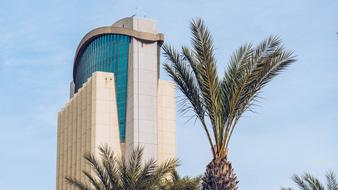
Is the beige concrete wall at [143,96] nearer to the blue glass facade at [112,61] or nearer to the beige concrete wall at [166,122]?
the blue glass facade at [112,61]

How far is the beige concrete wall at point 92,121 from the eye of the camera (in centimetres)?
A: 8662

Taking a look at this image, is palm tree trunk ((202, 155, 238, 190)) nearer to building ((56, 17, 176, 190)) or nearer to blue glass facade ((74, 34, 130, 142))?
building ((56, 17, 176, 190))

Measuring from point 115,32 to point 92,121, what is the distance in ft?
35.0

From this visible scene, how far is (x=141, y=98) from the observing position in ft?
282

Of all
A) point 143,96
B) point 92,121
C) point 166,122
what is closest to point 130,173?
point 143,96

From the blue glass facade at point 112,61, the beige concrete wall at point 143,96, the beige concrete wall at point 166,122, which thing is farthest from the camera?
the beige concrete wall at point 166,122

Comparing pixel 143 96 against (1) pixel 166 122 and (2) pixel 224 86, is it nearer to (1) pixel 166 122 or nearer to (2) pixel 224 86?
(1) pixel 166 122

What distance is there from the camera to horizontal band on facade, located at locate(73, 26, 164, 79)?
3415 inches

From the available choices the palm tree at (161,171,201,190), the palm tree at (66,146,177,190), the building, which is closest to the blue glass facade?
the building

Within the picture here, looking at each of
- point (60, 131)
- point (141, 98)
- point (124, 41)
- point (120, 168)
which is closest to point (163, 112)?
point (141, 98)

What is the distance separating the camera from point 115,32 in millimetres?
90875

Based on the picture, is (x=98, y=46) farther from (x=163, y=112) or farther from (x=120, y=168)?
(x=120, y=168)

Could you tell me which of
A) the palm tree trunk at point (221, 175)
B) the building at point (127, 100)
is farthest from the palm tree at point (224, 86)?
the building at point (127, 100)

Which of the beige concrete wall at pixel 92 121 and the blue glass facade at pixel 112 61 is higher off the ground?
the blue glass facade at pixel 112 61
